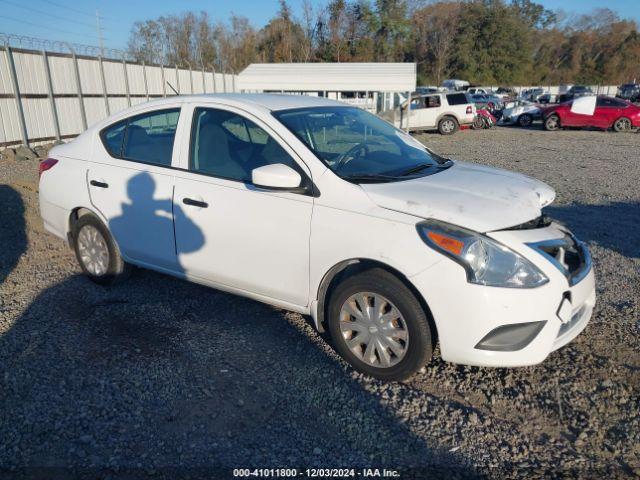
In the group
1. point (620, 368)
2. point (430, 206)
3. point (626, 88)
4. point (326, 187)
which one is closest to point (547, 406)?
point (620, 368)

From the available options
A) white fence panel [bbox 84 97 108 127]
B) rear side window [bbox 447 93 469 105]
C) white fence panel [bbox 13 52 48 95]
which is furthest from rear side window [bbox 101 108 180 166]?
rear side window [bbox 447 93 469 105]

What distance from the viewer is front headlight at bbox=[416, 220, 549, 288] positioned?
9.61 ft

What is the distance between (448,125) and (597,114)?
22.7 feet

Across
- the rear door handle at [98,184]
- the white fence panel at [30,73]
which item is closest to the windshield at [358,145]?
the rear door handle at [98,184]

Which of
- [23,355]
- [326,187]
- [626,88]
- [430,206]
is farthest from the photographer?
[626,88]

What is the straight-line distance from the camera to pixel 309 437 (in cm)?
289

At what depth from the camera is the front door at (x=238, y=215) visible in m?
3.51

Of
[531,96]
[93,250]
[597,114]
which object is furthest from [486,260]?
[531,96]

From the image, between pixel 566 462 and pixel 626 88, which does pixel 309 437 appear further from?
pixel 626 88

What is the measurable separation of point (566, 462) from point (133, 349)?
2880mm

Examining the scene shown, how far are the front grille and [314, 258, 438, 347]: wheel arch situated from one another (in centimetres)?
71

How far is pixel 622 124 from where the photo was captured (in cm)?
2377

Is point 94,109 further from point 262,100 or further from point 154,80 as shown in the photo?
point 262,100

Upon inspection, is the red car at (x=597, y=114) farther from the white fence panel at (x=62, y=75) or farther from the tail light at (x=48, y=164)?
the tail light at (x=48, y=164)
